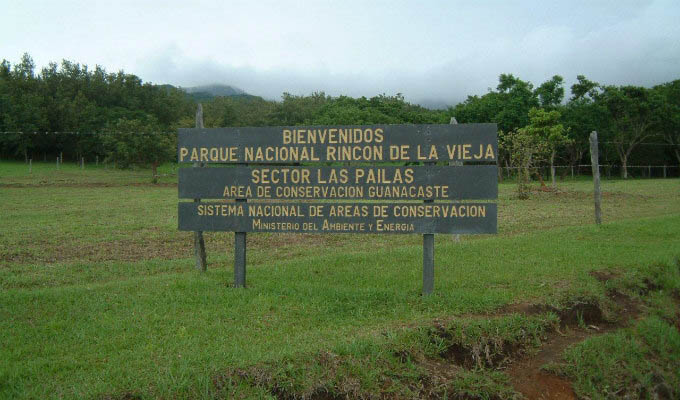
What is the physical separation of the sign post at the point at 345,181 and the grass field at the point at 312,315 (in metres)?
0.86

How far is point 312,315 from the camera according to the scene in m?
6.09

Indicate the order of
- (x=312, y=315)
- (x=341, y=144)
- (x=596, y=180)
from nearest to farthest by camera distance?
1. (x=312, y=315)
2. (x=341, y=144)
3. (x=596, y=180)

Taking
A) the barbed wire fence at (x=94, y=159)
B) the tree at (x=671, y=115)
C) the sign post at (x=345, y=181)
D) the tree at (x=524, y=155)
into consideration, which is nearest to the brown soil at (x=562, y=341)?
the sign post at (x=345, y=181)

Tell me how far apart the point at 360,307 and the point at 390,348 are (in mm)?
1343

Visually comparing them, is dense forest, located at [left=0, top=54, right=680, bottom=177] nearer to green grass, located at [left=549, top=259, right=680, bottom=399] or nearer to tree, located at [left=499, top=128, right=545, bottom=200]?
tree, located at [left=499, top=128, right=545, bottom=200]

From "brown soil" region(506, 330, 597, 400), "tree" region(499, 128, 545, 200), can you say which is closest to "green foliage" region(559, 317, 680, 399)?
"brown soil" region(506, 330, 597, 400)

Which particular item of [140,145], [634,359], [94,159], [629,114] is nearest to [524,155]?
[634,359]

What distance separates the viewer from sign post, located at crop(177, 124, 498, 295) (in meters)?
6.69

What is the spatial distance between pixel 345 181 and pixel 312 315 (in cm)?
183

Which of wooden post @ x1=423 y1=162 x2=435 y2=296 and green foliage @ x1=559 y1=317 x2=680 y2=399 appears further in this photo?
wooden post @ x1=423 y1=162 x2=435 y2=296

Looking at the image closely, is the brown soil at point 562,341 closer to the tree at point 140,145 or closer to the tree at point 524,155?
the tree at point 524,155

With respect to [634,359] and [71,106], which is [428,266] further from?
[71,106]

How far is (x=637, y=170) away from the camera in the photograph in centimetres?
5384

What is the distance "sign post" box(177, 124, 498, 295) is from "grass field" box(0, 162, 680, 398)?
863 millimetres
